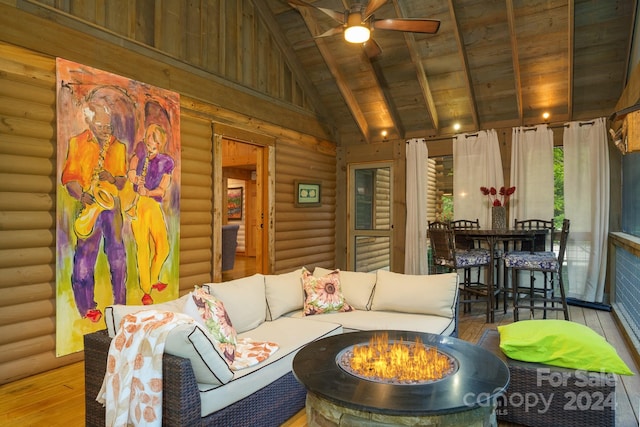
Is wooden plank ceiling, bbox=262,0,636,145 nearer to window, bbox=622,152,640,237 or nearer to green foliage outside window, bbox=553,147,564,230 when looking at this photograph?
green foliage outside window, bbox=553,147,564,230

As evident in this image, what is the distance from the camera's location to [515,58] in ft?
16.8

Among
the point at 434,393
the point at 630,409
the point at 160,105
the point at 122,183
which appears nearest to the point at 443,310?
the point at 630,409

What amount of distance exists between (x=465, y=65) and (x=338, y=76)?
1.87 meters

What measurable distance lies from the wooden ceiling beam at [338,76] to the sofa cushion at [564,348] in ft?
13.7

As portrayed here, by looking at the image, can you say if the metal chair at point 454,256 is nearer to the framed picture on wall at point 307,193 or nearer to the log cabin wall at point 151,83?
the framed picture on wall at point 307,193

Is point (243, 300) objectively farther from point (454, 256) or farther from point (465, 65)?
point (465, 65)

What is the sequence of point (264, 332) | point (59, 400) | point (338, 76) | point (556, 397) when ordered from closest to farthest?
point (556, 397), point (59, 400), point (264, 332), point (338, 76)

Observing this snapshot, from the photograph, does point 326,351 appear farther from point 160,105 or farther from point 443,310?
point 160,105

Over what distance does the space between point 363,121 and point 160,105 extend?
3771 mm

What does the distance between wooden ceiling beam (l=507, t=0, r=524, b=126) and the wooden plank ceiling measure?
14 millimetres

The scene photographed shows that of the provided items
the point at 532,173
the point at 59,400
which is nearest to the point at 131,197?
the point at 59,400

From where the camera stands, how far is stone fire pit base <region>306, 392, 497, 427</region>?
161 cm

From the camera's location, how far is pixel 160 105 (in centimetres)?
410

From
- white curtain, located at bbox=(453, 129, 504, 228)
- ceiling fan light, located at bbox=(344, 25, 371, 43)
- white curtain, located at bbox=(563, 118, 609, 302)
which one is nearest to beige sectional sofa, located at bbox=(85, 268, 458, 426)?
ceiling fan light, located at bbox=(344, 25, 371, 43)
